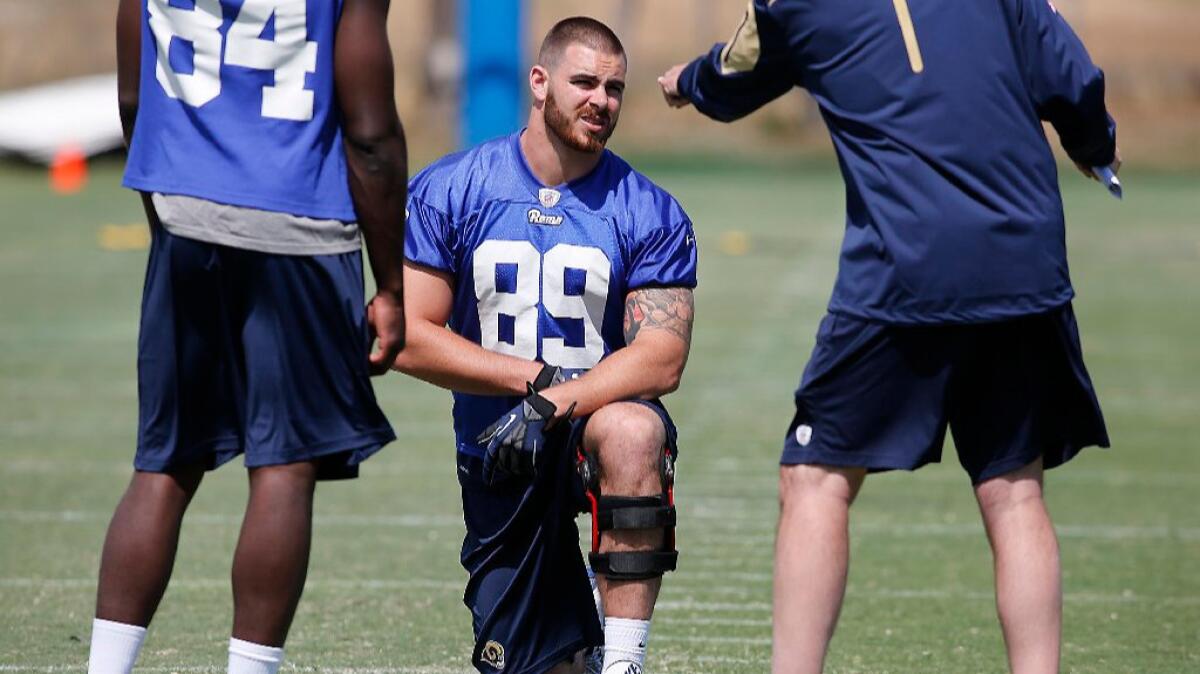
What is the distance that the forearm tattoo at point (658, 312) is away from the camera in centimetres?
467

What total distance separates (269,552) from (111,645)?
0.36 meters

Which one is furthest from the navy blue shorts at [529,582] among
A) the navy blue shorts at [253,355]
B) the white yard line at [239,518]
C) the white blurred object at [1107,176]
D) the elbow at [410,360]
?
the white yard line at [239,518]

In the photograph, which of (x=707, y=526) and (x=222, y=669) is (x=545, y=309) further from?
(x=707, y=526)

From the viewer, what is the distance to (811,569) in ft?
13.7

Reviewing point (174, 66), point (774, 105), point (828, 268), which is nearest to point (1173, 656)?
point (174, 66)

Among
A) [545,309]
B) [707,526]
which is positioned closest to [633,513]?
[545,309]

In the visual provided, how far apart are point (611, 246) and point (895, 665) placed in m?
1.34

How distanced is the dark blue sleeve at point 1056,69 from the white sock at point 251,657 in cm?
185

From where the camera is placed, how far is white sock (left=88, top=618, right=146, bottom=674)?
3.91 metres

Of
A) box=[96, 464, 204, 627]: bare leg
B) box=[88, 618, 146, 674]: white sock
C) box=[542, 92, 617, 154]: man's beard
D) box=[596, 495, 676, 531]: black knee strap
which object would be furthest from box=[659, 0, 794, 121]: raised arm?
box=[88, 618, 146, 674]: white sock

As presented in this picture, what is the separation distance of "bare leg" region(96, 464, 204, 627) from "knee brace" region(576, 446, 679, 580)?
89 centimetres

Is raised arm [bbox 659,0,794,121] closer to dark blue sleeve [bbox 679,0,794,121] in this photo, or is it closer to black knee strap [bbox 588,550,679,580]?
dark blue sleeve [bbox 679,0,794,121]

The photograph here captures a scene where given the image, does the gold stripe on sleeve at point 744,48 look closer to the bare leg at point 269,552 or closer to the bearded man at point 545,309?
the bearded man at point 545,309

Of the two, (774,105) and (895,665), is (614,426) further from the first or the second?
(774,105)
